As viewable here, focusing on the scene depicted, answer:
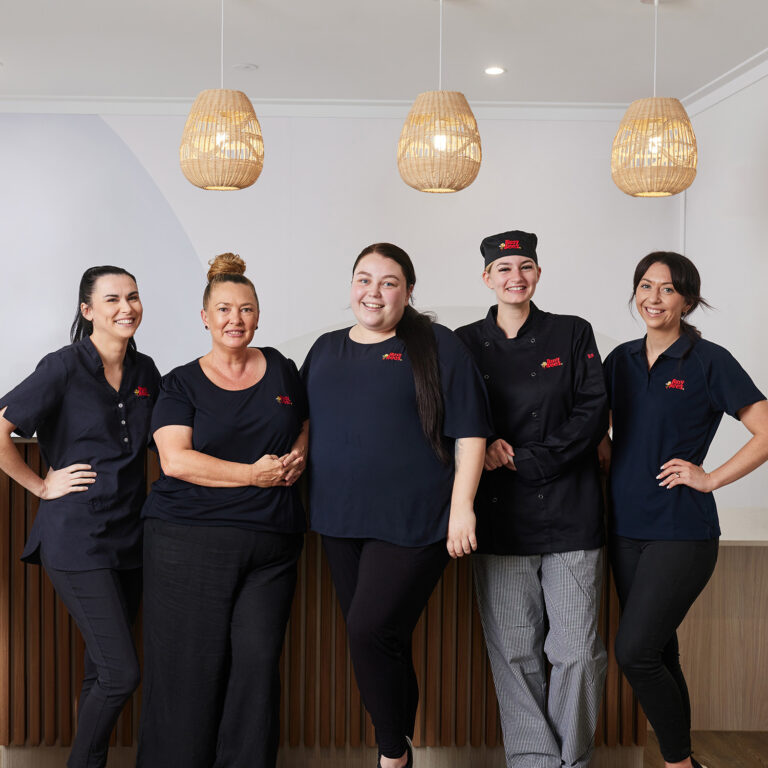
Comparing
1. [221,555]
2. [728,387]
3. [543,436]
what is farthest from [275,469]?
[728,387]

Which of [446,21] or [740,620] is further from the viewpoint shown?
[446,21]

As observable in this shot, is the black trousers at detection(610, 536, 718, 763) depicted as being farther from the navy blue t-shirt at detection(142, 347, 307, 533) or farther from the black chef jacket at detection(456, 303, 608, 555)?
the navy blue t-shirt at detection(142, 347, 307, 533)

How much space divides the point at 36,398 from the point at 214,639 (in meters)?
0.78

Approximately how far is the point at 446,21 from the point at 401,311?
256 cm

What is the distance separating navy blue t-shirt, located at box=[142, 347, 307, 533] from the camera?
6.95 ft

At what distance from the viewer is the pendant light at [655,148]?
3168 mm

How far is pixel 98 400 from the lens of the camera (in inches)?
88.2

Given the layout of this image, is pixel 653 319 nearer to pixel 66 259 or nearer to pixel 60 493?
pixel 60 493

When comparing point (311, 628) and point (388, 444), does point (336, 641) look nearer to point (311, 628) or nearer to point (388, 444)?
point (311, 628)

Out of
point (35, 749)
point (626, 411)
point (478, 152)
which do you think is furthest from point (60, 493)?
point (478, 152)

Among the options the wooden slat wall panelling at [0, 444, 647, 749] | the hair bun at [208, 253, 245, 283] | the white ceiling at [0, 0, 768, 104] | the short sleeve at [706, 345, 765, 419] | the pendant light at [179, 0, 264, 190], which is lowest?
the wooden slat wall panelling at [0, 444, 647, 749]

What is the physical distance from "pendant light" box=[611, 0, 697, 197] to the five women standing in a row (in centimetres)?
102

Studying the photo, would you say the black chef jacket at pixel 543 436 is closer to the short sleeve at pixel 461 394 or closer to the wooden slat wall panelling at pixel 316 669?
the short sleeve at pixel 461 394

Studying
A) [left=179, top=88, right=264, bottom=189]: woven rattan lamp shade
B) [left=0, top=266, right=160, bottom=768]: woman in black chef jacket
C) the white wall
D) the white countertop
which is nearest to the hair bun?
Answer: [left=0, top=266, right=160, bottom=768]: woman in black chef jacket
